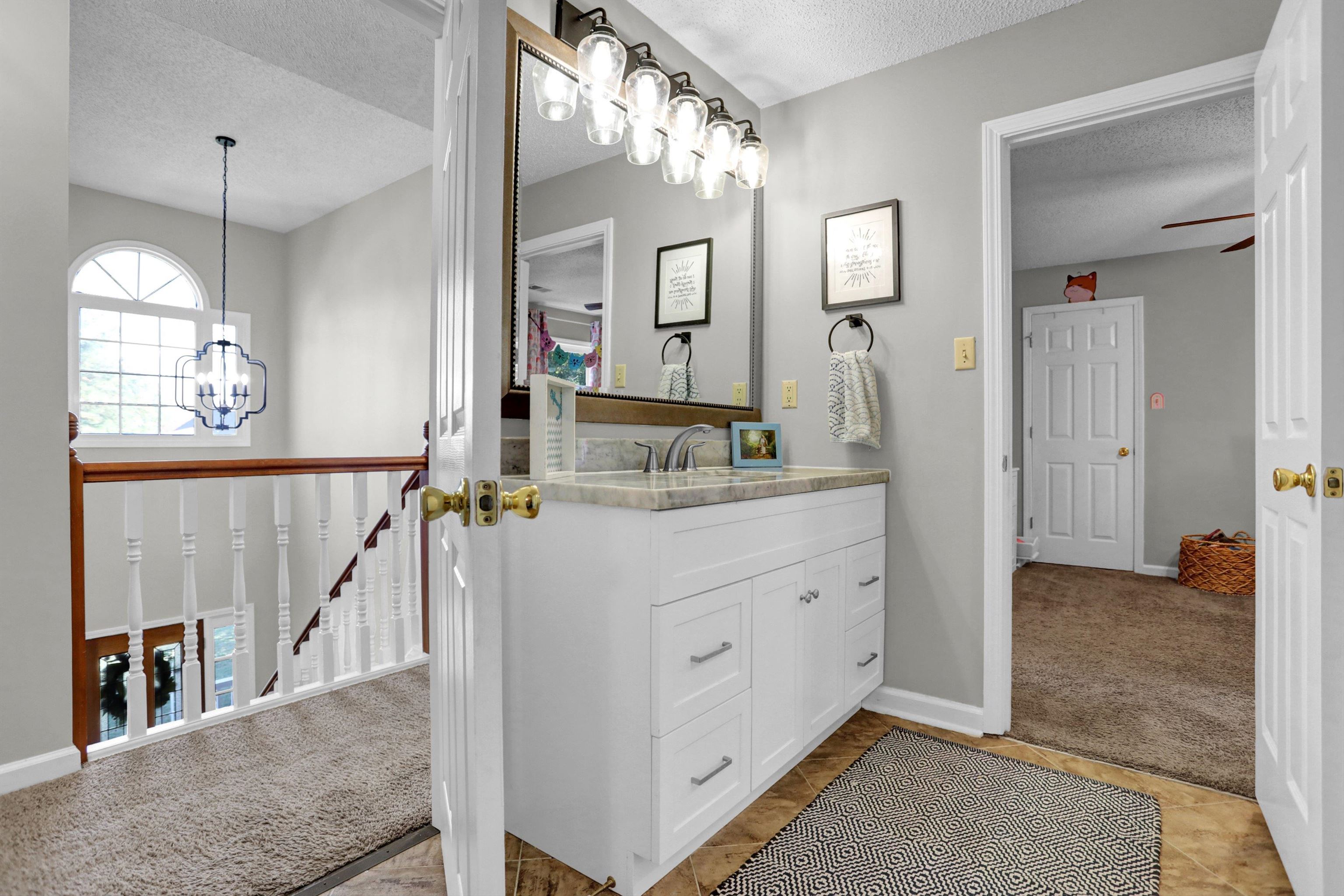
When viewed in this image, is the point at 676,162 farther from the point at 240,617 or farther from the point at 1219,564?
the point at 1219,564

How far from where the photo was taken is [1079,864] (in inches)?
61.6

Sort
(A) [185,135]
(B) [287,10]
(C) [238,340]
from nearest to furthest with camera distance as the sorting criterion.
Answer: (B) [287,10]
(A) [185,135]
(C) [238,340]

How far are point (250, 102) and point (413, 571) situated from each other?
2.54 m

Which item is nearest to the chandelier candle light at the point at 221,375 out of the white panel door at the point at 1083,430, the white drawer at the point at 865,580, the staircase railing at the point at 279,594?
the staircase railing at the point at 279,594

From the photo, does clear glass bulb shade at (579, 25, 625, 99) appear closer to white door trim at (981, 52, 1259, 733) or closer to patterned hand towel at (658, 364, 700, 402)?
patterned hand towel at (658, 364, 700, 402)

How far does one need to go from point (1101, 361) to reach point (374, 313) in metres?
5.33

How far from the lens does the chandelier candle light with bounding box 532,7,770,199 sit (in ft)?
6.52

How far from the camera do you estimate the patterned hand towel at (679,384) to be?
238 centimetres

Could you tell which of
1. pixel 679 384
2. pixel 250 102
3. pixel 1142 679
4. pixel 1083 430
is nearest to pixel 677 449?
pixel 679 384

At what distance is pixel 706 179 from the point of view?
8.18ft

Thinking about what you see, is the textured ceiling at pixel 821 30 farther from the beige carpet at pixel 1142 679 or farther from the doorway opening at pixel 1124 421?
the beige carpet at pixel 1142 679

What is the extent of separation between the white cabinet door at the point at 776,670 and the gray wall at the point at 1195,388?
4.48 m

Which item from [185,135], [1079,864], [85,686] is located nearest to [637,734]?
[1079,864]

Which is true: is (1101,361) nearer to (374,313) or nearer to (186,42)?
(374,313)
